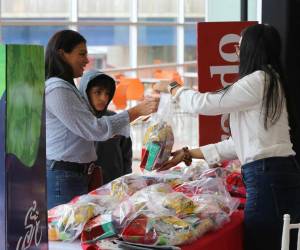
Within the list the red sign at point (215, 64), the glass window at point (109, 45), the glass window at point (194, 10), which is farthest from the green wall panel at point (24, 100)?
the glass window at point (194, 10)

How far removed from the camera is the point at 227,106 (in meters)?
2.39

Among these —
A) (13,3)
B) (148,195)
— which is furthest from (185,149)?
(13,3)

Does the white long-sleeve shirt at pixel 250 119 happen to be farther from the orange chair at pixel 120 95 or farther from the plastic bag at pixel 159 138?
the orange chair at pixel 120 95

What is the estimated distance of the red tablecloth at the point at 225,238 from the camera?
2056 millimetres

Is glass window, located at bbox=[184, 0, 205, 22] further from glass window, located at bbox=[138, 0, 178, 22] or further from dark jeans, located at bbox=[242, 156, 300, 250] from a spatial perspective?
dark jeans, located at bbox=[242, 156, 300, 250]

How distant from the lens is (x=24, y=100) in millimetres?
1356

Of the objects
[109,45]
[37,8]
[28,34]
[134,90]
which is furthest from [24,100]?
[109,45]

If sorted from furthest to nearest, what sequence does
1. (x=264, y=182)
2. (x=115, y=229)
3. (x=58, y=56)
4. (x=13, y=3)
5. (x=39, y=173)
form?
(x=13, y=3), (x=58, y=56), (x=264, y=182), (x=115, y=229), (x=39, y=173)

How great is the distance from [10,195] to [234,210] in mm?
1286

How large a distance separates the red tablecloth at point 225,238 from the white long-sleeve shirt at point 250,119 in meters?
0.24

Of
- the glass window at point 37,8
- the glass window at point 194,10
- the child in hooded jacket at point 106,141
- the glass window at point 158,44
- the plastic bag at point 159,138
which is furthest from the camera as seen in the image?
the glass window at point 158,44

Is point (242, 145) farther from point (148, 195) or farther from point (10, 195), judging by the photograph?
point (10, 195)

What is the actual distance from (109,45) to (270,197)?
10.5m

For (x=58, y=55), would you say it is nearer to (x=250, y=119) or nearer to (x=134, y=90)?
(x=250, y=119)
